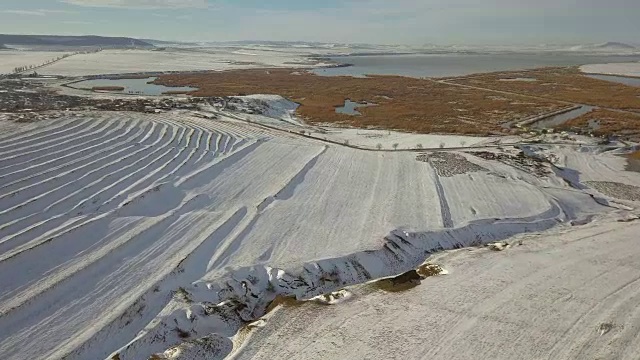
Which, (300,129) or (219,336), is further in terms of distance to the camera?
(300,129)

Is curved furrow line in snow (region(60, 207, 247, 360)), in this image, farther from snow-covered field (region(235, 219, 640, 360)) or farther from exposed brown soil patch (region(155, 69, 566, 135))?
exposed brown soil patch (region(155, 69, 566, 135))

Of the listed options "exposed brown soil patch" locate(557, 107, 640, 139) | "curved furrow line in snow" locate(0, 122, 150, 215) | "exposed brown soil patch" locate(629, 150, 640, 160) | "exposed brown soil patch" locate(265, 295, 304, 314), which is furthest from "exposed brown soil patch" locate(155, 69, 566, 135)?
"exposed brown soil patch" locate(265, 295, 304, 314)

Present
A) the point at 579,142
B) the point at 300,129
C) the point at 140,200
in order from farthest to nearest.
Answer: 1. the point at 300,129
2. the point at 579,142
3. the point at 140,200

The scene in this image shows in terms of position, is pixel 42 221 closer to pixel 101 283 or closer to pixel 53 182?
pixel 53 182

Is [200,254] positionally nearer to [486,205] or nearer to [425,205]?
[425,205]

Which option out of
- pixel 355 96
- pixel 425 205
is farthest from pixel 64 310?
pixel 355 96

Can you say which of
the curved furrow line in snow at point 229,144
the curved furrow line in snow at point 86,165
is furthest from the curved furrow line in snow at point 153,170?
the curved furrow line in snow at point 86,165

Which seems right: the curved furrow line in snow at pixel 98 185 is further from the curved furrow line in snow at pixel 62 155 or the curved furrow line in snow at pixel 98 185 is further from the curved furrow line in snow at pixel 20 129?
the curved furrow line in snow at pixel 20 129
